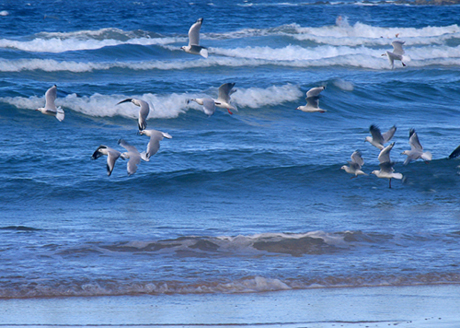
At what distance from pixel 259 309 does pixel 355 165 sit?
557cm

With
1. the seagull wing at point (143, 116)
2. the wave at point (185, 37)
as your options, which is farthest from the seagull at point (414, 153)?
the wave at point (185, 37)

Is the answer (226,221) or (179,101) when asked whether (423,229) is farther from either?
(179,101)

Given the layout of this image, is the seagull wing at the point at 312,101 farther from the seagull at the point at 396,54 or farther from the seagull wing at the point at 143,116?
the seagull wing at the point at 143,116

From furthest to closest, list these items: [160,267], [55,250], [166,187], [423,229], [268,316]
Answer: [166,187]
[423,229]
[55,250]
[160,267]
[268,316]

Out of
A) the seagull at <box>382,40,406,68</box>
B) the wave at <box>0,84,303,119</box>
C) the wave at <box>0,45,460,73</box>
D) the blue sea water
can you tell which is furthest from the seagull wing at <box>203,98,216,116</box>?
the wave at <box>0,45,460,73</box>

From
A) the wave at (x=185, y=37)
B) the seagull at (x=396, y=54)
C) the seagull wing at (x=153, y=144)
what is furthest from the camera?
the wave at (x=185, y=37)

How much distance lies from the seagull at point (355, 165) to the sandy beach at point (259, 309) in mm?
4573

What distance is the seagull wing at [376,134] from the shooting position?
10.3m

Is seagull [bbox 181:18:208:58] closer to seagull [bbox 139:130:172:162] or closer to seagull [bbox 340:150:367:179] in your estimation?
seagull [bbox 139:130:172:162]

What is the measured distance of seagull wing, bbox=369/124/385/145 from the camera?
10.3m

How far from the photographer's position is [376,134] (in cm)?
1044

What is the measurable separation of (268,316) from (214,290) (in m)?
0.89

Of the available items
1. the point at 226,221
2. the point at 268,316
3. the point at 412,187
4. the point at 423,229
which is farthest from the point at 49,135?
the point at 268,316

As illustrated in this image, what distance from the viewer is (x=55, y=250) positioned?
271 inches
